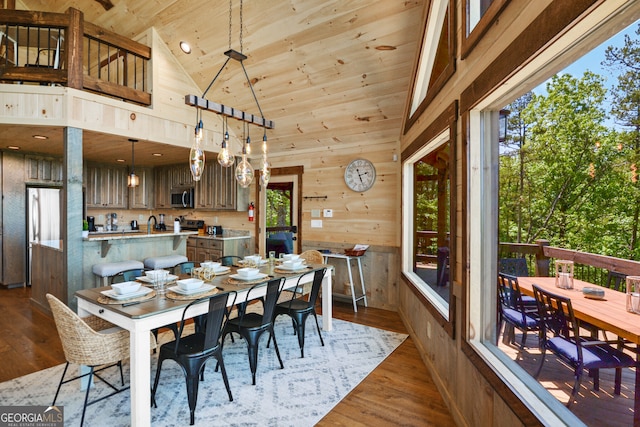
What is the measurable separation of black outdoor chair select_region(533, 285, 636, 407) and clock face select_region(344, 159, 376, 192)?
136 inches

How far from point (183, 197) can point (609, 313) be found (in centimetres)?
710

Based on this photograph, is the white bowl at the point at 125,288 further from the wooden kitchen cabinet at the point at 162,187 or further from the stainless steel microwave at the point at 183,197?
the wooden kitchen cabinet at the point at 162,187

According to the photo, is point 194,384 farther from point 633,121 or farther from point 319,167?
point 319,167

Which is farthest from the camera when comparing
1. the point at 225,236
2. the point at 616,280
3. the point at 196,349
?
the point at 225,236

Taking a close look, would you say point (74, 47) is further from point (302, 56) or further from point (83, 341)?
point (83, 341)

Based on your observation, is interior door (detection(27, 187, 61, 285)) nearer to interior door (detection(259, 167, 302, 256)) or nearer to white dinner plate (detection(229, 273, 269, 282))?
interior door (detection(259, 167, 302, 256))

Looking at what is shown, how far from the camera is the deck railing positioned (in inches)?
43.1

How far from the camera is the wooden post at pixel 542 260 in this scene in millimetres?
1502

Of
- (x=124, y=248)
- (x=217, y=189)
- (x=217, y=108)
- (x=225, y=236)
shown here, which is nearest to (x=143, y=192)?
(x=217, y=189)

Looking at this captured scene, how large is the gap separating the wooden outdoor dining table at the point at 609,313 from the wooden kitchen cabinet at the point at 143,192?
26.7 feet

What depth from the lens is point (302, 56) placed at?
417cm

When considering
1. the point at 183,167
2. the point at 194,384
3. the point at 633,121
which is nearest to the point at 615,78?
the point at 633,121

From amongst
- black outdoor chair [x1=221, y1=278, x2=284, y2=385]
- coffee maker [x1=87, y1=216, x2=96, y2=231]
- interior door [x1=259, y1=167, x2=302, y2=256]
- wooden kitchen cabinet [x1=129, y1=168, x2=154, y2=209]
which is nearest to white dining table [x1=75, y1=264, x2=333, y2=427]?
black outdoor chair [x1=221, y1=278, x2=284, y2=385]

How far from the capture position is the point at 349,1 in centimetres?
341
